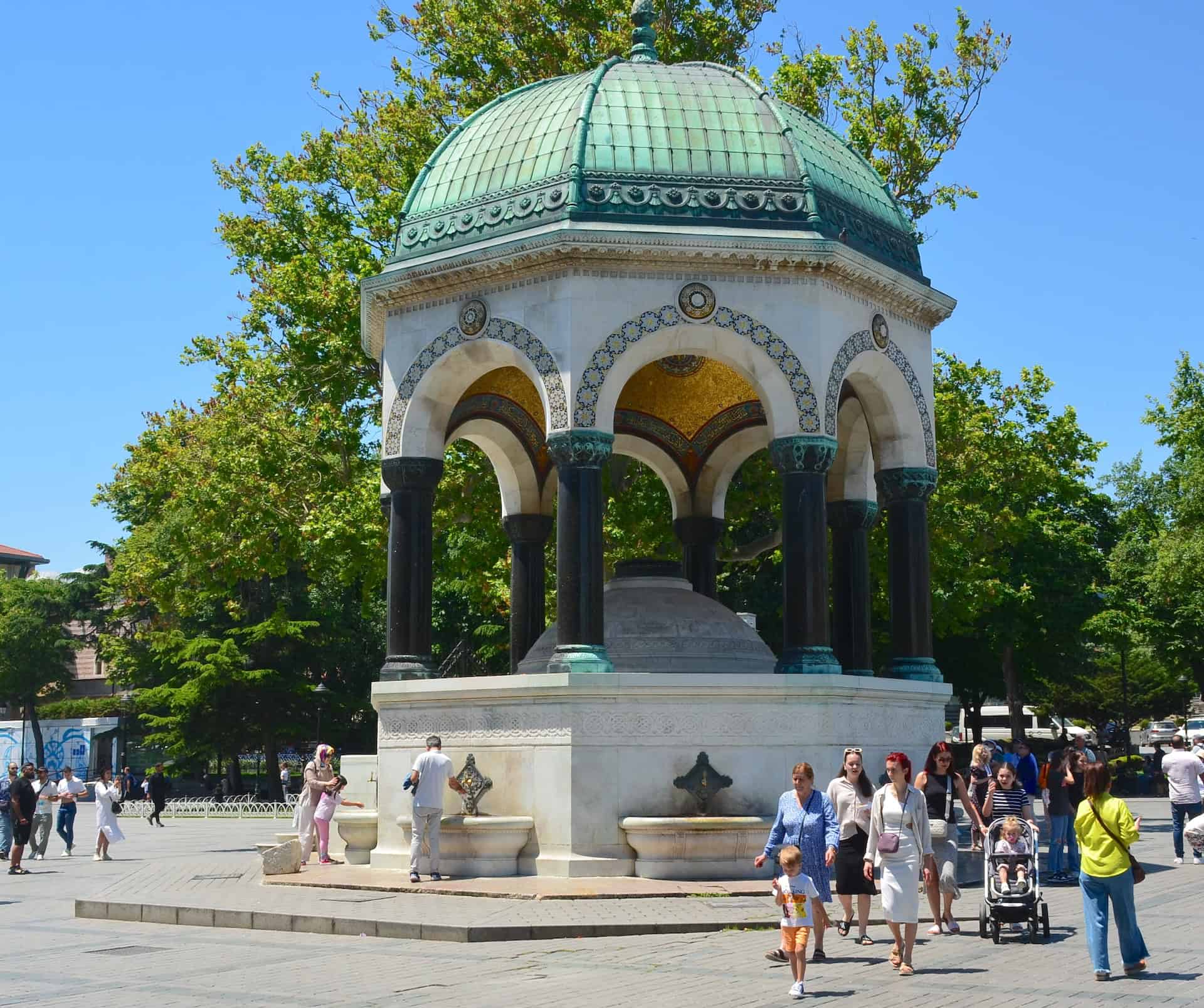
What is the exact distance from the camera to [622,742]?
1520cm

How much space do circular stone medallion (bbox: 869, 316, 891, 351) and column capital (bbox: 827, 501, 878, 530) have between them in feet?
9.44

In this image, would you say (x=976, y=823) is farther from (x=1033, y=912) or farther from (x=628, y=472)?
(x=628, y=472)

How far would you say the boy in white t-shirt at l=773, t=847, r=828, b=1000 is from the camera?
29.9 ft

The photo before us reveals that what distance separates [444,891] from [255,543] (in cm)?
1544

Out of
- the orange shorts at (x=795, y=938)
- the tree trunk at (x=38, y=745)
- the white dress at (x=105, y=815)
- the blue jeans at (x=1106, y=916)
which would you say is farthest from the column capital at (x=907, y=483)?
the tree trunk at (x=38, y=745)

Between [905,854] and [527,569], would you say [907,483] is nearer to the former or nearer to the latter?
[527,569]

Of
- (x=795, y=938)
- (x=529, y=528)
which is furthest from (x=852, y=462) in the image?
(x=795, y=938)

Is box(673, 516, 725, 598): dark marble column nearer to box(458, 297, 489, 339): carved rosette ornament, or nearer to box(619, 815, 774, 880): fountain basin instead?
box(458, 297, 489, 339): carved rosette ornament

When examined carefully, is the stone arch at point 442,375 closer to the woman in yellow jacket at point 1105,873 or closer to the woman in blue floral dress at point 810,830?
the woman in blue floral dress at point 810,830

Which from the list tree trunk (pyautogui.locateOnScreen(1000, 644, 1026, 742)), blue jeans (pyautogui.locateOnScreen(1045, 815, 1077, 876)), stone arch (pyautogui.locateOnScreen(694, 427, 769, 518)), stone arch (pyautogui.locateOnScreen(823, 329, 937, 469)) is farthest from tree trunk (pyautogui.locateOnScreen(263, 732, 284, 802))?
blue jeans (pyautogui.locateOnScreen(1045, 815, 1077, 876))

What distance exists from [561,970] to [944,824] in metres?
4.77

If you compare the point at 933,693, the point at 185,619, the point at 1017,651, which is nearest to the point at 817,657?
the point at 933,693

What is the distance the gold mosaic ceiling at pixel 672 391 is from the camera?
19641mm

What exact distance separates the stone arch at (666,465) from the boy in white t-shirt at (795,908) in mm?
11056
